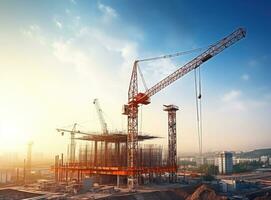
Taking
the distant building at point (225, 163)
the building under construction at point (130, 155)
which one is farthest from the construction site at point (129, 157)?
the distant building at point (225, 163)

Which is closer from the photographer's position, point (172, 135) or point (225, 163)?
A: point (172, 135)

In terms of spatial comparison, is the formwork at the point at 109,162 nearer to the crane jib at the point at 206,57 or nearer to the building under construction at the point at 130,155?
the building under construction at the point at 130,155

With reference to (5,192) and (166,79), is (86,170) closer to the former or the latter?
(5,192)

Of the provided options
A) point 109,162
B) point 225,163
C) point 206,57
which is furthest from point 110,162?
point 225,163

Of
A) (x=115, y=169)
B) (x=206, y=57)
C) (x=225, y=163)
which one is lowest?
(x=225, y=163)

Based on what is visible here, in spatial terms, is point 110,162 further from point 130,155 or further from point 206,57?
point 206,57

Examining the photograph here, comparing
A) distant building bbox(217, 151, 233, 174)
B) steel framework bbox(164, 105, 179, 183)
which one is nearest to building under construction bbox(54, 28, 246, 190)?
steel framework bbox(164, 105, 179, 183)

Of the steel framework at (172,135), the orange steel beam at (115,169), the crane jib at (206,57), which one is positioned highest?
the crane jib at (206,57)

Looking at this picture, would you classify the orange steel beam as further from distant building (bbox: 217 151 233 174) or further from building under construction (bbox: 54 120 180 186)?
distant building (bbox: 217 151 233 174)

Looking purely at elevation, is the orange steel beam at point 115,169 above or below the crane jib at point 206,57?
below

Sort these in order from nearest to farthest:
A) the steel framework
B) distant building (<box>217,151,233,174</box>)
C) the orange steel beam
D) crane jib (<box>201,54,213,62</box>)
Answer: crane jib (<box>201,54,213,62</box>) → the orange steel beam → the steel framework → distant building (<box>217,151,233,174</box>)

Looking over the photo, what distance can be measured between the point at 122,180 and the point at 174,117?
1633 cm

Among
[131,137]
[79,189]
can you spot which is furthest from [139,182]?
[79,189]

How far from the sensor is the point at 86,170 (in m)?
58.2
